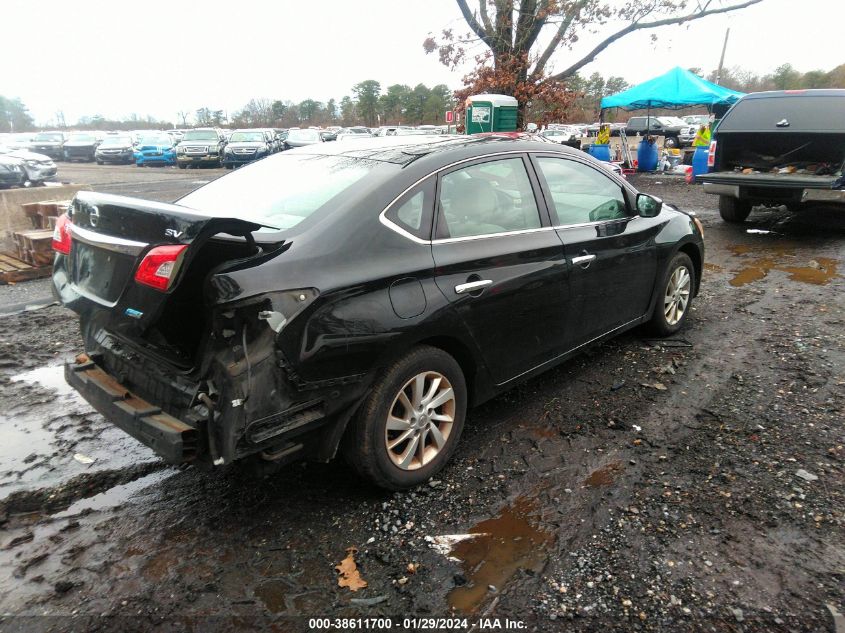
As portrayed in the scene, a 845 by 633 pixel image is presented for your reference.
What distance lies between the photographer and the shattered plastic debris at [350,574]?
2395 millimetres

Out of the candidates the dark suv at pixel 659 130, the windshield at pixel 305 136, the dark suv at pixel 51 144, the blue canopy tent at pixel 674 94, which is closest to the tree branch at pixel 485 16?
the blue canopy tent at pixel 674 94

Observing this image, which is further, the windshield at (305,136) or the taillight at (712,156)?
the windshield at (305,136)

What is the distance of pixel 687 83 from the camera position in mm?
16938

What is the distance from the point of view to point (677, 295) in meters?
4.92

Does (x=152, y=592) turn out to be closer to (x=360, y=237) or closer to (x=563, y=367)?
(x=360, y=237)

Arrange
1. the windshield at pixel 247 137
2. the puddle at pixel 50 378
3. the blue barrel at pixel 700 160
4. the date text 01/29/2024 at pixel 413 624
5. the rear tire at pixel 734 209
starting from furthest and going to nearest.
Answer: the windshield at pixel 247 137 < the blue barrel at pixel 700 160 < the rear tire at pixel 734 209 < the puddle at pixel 50 378 < the date text 01/29/2024 at pixel 413 624

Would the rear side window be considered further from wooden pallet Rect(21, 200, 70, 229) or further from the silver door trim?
wooden pallet Rect(21, 200, 70, 229)

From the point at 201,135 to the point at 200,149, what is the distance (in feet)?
5.94

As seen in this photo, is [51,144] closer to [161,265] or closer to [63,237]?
[63,237]

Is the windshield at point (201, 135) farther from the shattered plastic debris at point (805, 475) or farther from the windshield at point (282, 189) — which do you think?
the shattered plastic debris at point (805, 475)

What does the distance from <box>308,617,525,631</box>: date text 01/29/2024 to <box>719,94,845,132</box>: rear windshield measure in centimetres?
895

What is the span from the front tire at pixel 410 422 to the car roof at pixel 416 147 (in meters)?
1.12

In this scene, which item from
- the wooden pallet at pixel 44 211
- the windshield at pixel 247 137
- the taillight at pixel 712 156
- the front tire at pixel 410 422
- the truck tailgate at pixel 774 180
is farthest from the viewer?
the windshield at pixel 247 137

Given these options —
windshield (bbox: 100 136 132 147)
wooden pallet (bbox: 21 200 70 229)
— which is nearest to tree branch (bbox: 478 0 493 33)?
wooden pallet (bbox: 21 200 70 229)
